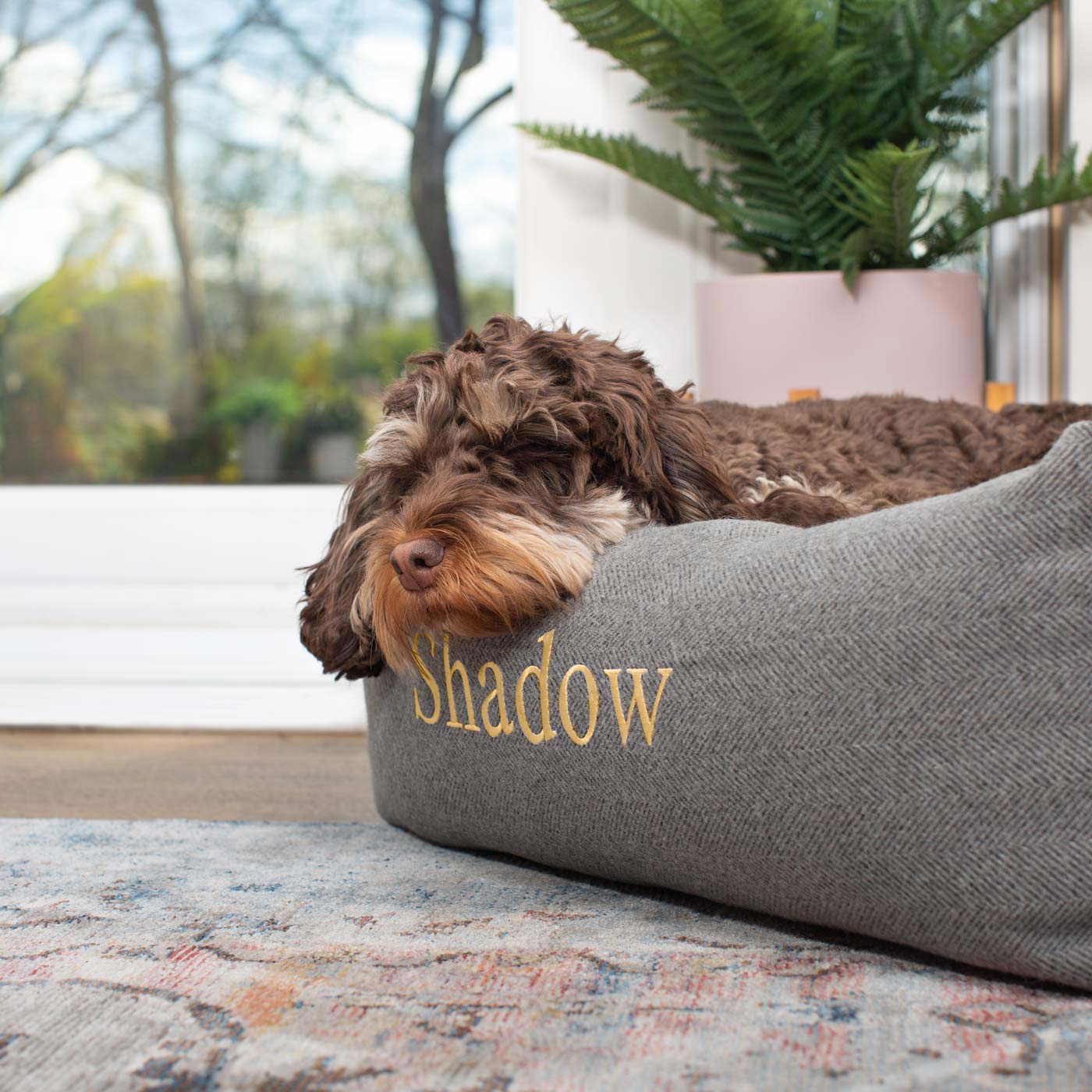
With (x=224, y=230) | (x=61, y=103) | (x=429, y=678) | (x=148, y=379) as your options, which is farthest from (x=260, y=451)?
(x=429, y=678)

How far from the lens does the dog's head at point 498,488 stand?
5.08 ft

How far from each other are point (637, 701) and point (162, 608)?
8.81 feet

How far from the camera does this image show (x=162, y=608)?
12.4 ft

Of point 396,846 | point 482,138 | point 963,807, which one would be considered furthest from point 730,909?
point 482,138

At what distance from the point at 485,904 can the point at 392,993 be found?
35 cm

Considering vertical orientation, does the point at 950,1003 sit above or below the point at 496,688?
below

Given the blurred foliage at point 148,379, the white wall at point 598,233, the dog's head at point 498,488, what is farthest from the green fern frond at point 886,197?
the blurred foliage at point 148,379

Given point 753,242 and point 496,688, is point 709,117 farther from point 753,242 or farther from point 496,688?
point 496,688

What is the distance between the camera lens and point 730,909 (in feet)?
Result: 5.08

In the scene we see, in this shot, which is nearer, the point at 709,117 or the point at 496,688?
the point at 496,688

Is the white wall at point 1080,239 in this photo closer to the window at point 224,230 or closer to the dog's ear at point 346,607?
the window at point 224,230

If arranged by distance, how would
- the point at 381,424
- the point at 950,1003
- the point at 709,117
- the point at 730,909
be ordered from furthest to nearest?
the point at 709,117
the point at 381,424
the point at 730,909
the point at 950,1003

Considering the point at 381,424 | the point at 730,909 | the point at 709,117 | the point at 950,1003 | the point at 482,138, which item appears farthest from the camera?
the point at 482,138

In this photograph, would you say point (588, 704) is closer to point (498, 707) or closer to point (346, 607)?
point (498, 707)
